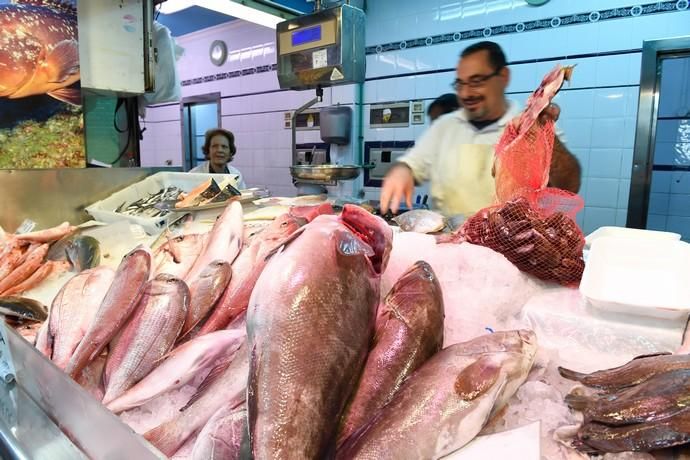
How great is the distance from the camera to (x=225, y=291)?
1.25 metres

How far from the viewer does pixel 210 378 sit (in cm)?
97

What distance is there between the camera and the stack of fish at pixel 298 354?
0.73 metres

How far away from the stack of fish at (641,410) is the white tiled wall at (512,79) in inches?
165

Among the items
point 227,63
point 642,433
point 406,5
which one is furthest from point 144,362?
point 227,63

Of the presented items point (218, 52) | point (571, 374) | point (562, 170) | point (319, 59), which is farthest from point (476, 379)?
point (218, 52)

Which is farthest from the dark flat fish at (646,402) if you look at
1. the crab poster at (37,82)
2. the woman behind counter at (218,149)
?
the woman behind counter at (218,149)

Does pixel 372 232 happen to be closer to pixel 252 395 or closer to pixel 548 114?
pixel 252 395

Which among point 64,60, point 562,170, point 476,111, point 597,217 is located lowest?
point 597,217

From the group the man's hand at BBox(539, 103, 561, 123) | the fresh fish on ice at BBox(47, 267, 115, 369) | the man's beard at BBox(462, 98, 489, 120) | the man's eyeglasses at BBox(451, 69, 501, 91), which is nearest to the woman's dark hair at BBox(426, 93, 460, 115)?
the man's beard at BBox(462, 98, 489, 120)

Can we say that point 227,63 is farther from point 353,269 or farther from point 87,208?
point 353,269

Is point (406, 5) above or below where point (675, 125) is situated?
above

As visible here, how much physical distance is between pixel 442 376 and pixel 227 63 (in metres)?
7.93

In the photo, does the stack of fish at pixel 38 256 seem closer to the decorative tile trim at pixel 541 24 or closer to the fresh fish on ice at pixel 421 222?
the fresh fish on ice at pixel 421 222

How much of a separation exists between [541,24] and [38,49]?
4.60m
